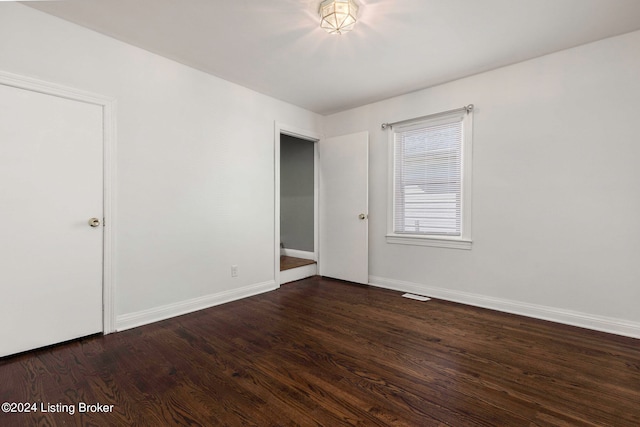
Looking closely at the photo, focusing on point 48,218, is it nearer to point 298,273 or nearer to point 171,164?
point 171,164

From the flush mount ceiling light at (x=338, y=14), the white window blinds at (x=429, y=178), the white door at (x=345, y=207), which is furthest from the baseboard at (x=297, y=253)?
the flush mount ceiling light at (x=338, y=14)

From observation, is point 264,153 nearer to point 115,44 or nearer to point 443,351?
point 115,44

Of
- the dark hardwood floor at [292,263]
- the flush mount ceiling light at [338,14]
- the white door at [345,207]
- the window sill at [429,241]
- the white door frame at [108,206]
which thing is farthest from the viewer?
the dark hardwood floor at [292,263]

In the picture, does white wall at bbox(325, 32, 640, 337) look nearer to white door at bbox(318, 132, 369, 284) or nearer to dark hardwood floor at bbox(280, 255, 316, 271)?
white door at bbox(318, 132, 369, 284)

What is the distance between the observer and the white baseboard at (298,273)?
422 cm

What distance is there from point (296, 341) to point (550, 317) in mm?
2419

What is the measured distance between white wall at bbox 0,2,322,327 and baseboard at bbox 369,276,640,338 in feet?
6.24

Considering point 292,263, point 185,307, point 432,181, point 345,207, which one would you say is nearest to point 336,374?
point 185,307

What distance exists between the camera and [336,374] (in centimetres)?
194

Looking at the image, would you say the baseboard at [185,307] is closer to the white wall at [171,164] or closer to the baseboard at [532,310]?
the white wall at [171,164]

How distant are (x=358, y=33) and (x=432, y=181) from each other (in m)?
1.91

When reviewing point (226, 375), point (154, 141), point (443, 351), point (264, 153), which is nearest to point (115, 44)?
point (154, 141)

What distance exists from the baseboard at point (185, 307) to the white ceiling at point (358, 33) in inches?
95.0

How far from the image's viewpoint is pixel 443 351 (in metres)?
2.25
